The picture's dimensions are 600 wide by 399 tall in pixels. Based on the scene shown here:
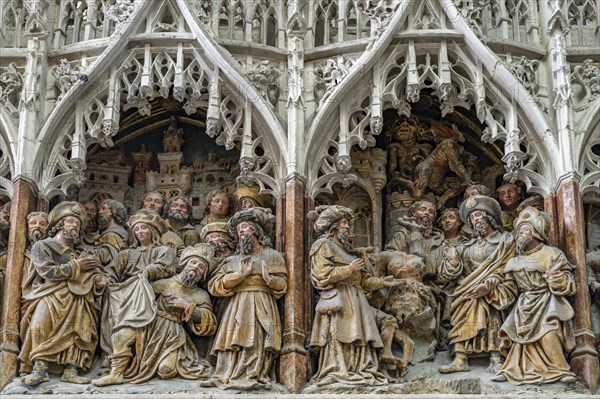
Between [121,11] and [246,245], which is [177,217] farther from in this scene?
[121,11]

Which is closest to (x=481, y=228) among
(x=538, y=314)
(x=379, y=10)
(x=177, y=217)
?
(x=538, y=314)

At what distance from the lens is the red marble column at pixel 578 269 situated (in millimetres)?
16547

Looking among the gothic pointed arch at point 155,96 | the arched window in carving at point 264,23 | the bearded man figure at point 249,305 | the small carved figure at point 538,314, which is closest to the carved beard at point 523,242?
the small carved figure at point 538,314

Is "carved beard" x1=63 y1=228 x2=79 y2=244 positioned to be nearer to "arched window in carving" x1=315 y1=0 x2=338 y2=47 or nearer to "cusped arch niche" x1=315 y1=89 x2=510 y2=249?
"cusped arch niche" x1=315 y1=89 x2=510 y2=249

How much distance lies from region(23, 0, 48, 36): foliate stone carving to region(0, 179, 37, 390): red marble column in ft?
5.71

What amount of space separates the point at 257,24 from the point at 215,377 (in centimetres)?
412

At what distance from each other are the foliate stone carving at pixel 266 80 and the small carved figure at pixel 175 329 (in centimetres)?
178

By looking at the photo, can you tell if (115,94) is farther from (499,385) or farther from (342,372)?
(499,385)

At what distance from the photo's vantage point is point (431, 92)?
1828 centimetres

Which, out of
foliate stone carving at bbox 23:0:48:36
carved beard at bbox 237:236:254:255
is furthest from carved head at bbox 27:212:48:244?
foliate stone carving at bbox 23:0:48:36

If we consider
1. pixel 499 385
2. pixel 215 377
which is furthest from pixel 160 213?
pixel 499 385

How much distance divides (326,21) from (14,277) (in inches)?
171

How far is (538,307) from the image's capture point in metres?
16.6

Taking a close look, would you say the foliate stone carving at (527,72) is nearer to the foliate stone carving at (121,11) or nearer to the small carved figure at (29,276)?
the foliate stone carving at (121,11)
